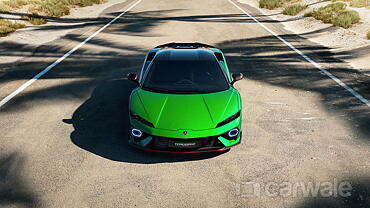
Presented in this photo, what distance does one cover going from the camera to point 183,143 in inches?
206

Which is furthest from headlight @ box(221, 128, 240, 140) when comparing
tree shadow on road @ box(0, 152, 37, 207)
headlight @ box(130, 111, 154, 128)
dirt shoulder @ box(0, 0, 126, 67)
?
dirt shoulder @ box(0, 0, 126, 67)

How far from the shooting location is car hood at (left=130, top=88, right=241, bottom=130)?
211 inches

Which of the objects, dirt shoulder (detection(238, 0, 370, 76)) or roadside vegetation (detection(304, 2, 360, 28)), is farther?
roadside vegetation (detection(304, 2, 360, 28))

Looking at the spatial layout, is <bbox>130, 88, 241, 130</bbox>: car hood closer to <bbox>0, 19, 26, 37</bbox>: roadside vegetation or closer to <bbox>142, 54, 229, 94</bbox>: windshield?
<bbox>142, 54, 229, 94</bbox>: windshield

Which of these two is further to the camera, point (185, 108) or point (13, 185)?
point (185, 108)

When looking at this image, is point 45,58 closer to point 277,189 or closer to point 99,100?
point 99,100

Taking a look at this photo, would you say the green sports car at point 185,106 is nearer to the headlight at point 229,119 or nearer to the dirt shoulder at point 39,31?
the headlight at point 229,119

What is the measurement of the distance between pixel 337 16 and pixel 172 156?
16.2 metres

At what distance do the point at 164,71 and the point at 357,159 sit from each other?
12.0 feet

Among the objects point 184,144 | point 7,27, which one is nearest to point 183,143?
point 184,144

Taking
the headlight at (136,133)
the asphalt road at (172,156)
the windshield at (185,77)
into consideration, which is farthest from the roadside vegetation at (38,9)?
the headlight at (136,133)

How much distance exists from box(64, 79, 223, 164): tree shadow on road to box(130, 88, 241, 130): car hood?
0.65 metres

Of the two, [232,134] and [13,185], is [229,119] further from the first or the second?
[13,185]

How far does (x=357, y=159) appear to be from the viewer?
563 cm
